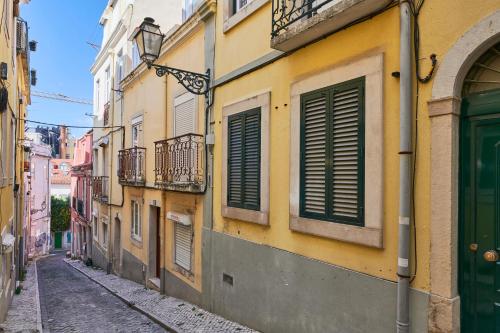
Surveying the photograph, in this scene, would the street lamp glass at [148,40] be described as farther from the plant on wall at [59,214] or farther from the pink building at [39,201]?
the plant on wall at [59,214]

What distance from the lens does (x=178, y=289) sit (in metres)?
9.48

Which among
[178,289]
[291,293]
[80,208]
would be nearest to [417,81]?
[291,293]

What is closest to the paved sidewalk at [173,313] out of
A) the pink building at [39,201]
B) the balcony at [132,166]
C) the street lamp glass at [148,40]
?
the balcony at [132,166]

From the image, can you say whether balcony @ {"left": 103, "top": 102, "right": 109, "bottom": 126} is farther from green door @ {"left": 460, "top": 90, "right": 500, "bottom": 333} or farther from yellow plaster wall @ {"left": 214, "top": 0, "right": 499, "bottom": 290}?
green door @ {"left": 460, "top": 90, "right": 500, "bottom": 333}

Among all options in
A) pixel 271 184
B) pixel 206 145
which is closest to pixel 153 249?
pixel 206 145

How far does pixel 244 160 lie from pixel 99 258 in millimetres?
16206

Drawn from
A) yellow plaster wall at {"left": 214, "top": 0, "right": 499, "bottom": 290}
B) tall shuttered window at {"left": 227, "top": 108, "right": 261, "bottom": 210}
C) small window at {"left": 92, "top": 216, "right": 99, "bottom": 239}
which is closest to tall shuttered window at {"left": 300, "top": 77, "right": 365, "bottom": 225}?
yellow plaster wall at {"left": 214, "top": 0, "right": 499, "bottom": 290}

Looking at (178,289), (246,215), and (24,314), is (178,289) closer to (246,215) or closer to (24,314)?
(24,314)

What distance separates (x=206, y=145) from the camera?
786 cm

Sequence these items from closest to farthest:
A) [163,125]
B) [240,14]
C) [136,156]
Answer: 1. [240,14]
2. [163,125]
3. [136,156]

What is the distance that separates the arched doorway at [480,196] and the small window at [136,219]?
11185mm

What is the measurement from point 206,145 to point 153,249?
17.8 ft

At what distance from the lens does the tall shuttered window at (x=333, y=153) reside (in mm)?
4348

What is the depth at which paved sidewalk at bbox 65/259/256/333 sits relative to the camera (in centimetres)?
680
